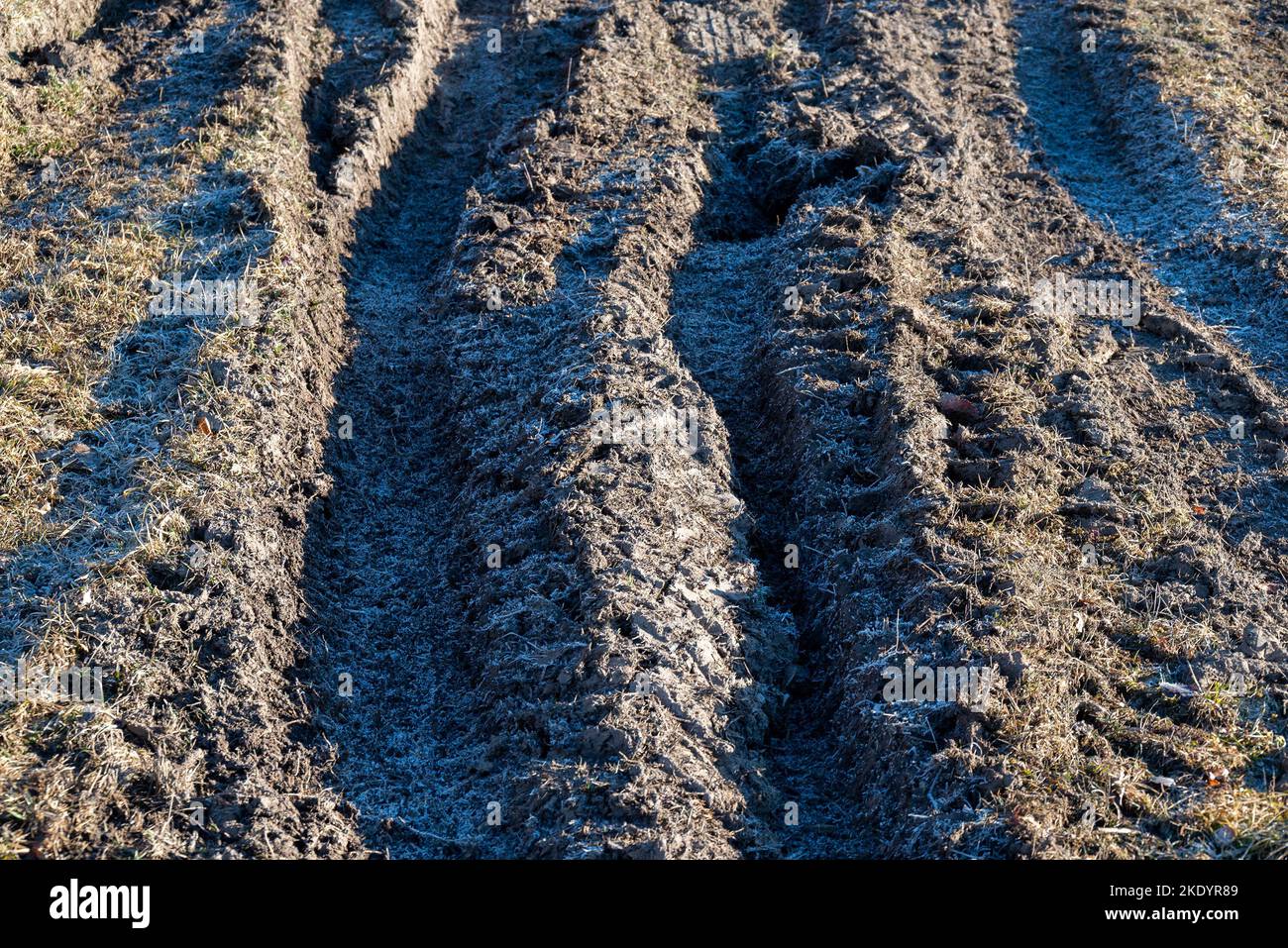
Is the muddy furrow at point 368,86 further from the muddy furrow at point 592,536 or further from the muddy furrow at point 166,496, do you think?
the muddy furrow at point 592,536

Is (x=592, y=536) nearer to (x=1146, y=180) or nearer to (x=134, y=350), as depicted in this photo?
(x=134, y=350)

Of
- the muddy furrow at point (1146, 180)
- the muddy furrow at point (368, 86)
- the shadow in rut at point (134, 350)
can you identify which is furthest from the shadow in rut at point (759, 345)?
the shadow in rut at point (134, 350)

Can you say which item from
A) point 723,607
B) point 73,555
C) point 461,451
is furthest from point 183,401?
point 723,607

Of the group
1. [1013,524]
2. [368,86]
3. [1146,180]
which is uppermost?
[368,86]

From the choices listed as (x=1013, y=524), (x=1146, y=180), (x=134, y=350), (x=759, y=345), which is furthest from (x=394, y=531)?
(x=1146, y=180)

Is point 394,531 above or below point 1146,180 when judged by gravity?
below

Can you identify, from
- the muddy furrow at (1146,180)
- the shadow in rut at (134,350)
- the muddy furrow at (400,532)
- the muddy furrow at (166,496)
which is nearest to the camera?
the muddy furrow at (166,496)

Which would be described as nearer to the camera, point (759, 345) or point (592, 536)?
point (592, 536)

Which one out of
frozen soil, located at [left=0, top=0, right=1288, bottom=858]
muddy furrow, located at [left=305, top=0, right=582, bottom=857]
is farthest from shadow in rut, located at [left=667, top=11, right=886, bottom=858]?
muddy furrow, located at [left=305, top=0, right=582, bottom=857]
